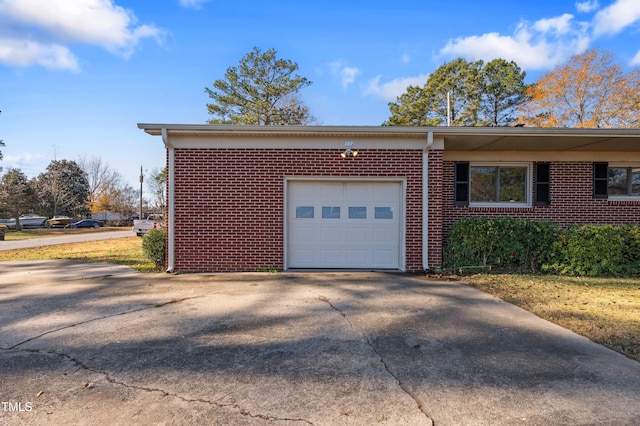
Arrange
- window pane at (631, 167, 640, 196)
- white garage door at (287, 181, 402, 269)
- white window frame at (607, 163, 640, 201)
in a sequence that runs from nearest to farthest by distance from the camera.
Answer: white garage door at (287, 181, 402, 269)
white window frame at (607, 163, 640, 201)
window pane at (631, 167, 640, 196)

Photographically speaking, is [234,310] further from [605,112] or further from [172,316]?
[605,112]

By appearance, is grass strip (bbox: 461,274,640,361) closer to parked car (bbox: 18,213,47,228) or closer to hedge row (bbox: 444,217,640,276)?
hedge row (bbox: 444,217,640,276)

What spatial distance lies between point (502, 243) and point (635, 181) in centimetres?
468

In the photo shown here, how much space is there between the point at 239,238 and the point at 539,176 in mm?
7603

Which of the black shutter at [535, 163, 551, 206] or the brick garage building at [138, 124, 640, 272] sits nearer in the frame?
the brick garage building at [138, 124, 640, 272]

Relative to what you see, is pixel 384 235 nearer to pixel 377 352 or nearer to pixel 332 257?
pixel 332 257

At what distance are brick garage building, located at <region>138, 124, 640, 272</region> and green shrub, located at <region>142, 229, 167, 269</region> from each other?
0.65 metres

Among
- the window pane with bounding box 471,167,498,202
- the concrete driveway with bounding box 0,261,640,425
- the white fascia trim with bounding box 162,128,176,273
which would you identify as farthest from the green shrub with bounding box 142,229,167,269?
the window pane with bounding box 471,167,498,202

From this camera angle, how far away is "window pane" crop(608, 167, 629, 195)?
362 inches

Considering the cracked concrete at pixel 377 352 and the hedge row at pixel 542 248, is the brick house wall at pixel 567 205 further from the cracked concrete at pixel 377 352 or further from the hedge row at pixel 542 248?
the cracked concrete at pixel 377 352

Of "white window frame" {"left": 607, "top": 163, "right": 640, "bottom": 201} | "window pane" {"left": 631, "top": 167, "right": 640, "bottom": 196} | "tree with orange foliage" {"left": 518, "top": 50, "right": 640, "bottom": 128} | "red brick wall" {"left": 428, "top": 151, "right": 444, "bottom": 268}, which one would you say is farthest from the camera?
"tree with orange foliage" {"left": 518, "top": 50, "right": 640, "bottom": 128}

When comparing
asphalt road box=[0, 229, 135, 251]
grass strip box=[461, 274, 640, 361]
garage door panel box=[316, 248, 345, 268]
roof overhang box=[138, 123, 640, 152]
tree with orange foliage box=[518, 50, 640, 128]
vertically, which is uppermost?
tree with orange foliage box=[518, 50, 640, 128]

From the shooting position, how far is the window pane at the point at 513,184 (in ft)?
30.0

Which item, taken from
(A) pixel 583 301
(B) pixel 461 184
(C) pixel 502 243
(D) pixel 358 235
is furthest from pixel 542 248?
(D) pixel 358 235
